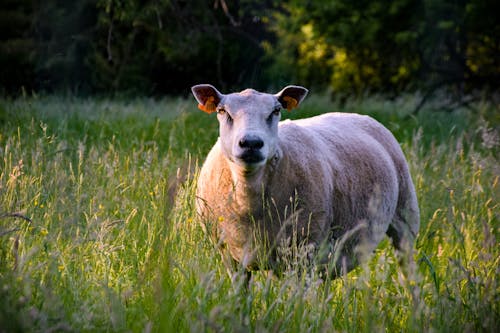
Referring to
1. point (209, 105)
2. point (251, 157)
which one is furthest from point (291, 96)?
point (251, 157)

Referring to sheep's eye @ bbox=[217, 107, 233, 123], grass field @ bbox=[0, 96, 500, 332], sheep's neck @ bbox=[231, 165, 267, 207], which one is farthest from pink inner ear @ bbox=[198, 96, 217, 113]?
sheep's neck @ bbox=[231, 165, 267, 207]

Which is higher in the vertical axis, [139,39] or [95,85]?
[139,39]

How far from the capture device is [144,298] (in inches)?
106

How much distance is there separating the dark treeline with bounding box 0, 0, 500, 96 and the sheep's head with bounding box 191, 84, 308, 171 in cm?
1167

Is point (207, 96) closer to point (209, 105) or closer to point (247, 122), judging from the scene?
point (209, 105)

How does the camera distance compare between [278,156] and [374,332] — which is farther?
[278,156]

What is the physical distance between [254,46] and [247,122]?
64.7 ft

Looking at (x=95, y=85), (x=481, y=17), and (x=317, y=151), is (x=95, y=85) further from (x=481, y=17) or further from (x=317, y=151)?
(x=317, y=151)

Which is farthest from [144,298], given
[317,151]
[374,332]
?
[317,151]

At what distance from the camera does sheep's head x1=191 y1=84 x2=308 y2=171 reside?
11.5ft

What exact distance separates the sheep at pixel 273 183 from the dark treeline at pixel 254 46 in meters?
11.5

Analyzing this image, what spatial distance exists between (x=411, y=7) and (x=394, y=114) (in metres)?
9.44

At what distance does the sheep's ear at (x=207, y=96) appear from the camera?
4.17 m

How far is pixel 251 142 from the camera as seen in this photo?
348cm
